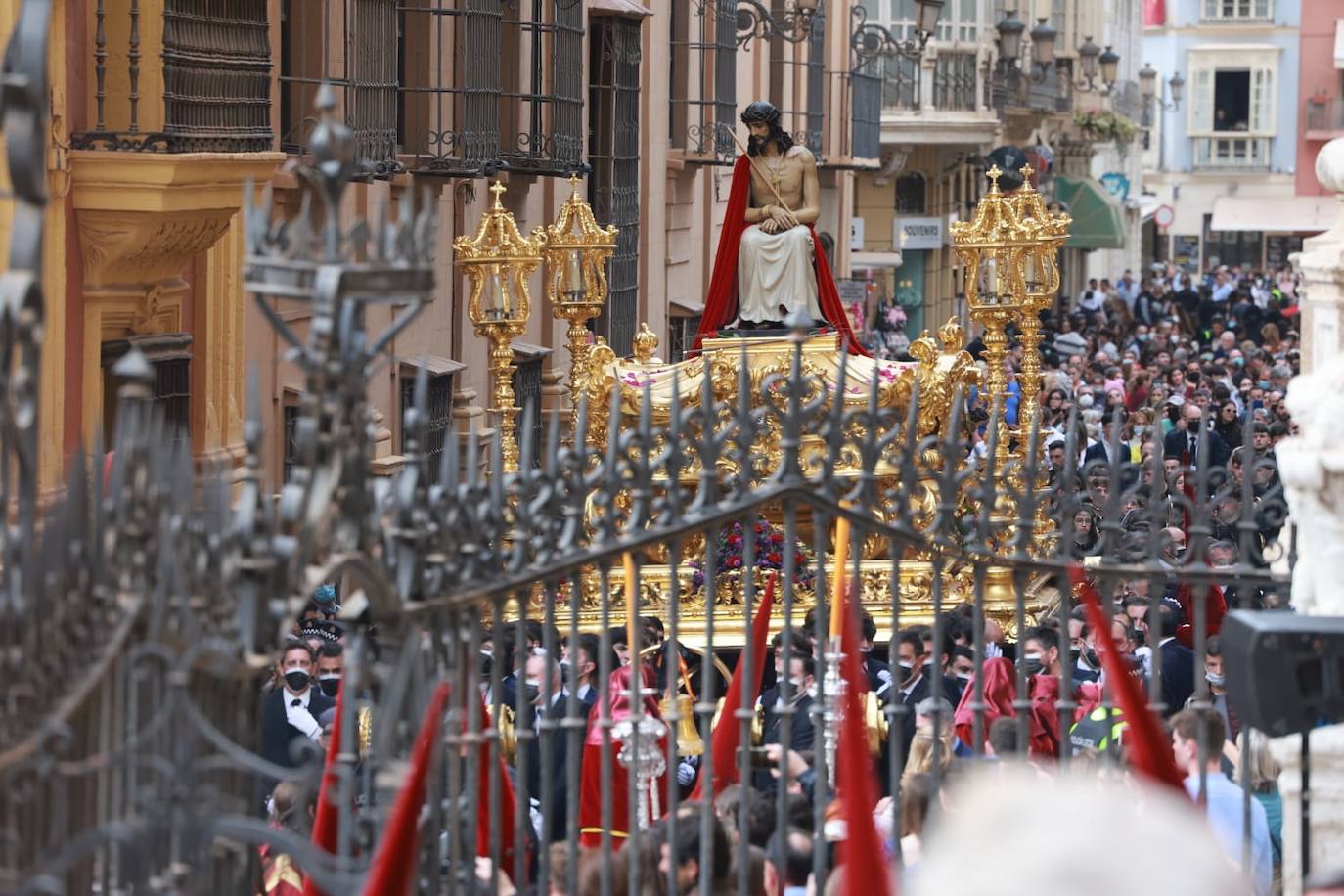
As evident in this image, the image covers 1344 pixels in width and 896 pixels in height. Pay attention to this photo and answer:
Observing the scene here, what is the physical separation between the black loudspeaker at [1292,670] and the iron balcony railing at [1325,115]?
4524 centimetres

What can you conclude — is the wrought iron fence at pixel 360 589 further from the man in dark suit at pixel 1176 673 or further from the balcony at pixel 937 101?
the balcony at pixel 937 101

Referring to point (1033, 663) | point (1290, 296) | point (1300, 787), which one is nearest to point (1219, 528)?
point (1033, 663)

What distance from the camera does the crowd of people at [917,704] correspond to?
6.77 m

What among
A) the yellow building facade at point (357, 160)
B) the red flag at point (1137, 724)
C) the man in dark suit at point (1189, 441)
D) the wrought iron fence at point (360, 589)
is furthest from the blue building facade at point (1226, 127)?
the red flag at point (1137, 724)

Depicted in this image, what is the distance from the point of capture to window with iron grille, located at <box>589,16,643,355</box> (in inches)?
887

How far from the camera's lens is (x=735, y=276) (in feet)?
50.0

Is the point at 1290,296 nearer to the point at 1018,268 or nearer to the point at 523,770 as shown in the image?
the point at 1018,268

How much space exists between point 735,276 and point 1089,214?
3166 centimetres

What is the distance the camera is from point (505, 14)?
19.8 m

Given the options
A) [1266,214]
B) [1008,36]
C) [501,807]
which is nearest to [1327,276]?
[501,807]

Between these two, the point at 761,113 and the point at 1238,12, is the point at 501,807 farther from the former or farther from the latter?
the point at 1238,12

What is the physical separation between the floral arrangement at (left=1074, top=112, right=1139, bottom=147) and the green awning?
Answer: 1263 mm

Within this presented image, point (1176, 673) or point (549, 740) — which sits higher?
point (549, 740)

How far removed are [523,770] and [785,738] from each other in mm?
643
